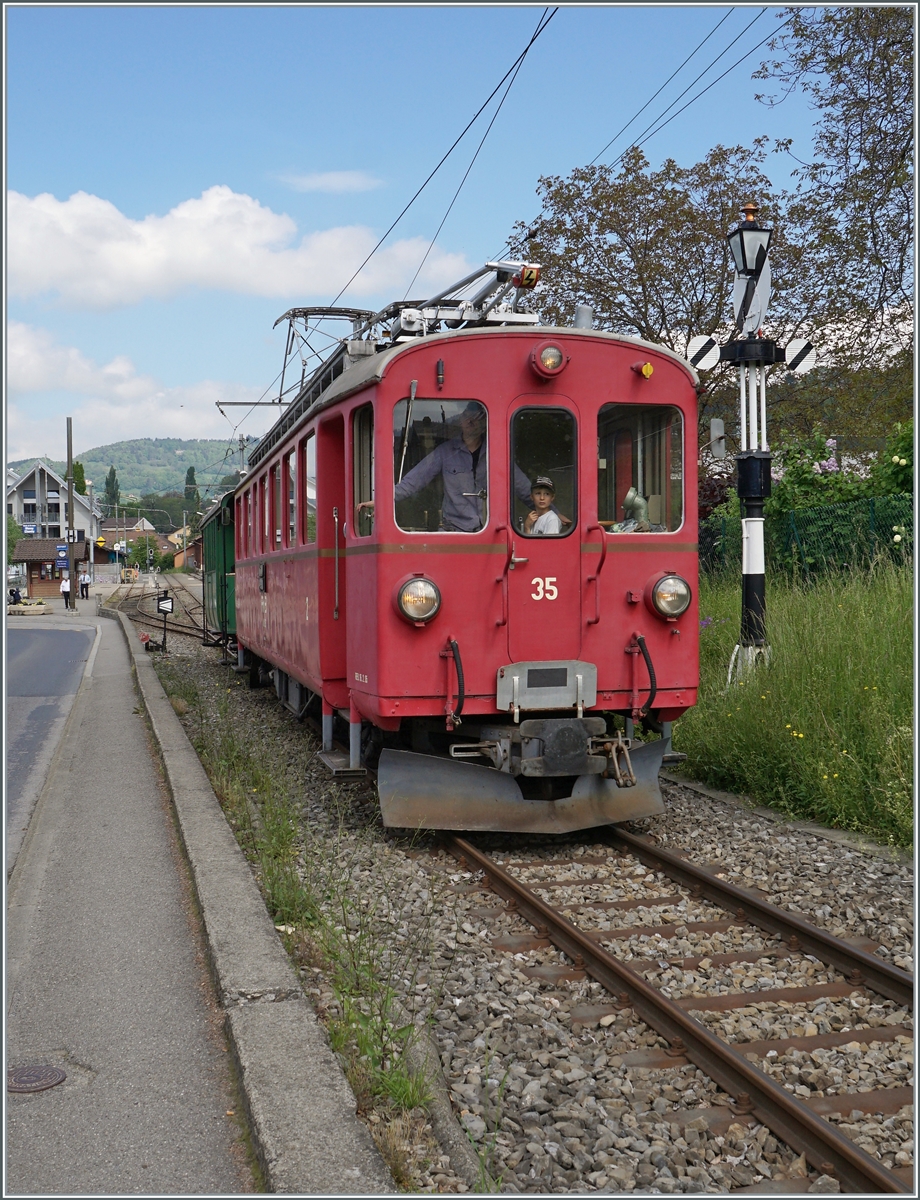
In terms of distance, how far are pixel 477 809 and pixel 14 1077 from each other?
350cm

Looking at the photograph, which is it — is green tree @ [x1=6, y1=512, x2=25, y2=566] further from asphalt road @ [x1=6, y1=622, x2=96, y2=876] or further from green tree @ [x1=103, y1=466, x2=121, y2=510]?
asphalt road @ [x1=6, y1=622, x2=96, y2=876]

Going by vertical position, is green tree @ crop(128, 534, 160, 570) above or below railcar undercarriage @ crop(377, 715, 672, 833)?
above

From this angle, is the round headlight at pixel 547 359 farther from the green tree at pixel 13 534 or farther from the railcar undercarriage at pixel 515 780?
the green tree at pixel 13 534

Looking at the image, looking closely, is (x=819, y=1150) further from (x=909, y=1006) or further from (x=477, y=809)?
(x=477, y=809)

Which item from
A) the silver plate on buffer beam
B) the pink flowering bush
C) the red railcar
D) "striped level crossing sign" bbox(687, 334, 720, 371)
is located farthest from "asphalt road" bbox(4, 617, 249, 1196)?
the pink flowering bush

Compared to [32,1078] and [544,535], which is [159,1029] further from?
[544,535]

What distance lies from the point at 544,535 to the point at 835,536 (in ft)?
28.3

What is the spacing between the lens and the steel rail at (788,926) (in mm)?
4645

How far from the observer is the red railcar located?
22.5 feet

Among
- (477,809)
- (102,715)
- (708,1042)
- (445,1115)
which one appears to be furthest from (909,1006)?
(102,715)

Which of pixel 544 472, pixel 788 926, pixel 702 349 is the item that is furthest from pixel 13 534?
pixel 788 926

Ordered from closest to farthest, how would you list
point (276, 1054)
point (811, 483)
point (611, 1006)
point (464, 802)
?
point (276, 1054)
point (611, 1006)
point (464, 802)
point (811, 483)

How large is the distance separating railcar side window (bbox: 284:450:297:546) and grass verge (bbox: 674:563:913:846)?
369cm

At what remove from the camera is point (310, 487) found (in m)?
8.91
